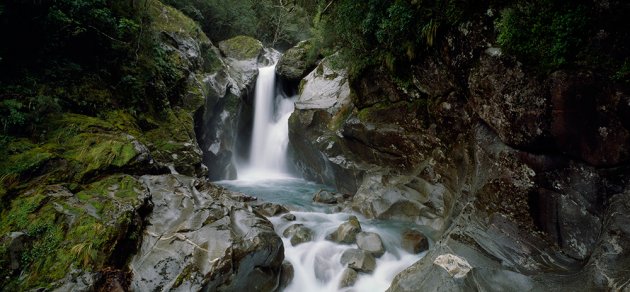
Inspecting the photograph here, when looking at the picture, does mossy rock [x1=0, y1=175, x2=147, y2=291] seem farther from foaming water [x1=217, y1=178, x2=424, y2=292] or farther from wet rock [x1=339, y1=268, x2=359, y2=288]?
wet rock [x1=339, y1=268, x2=359, y2=288]

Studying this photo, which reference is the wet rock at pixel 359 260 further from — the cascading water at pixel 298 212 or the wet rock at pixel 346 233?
the wet rock at pixel 346 233

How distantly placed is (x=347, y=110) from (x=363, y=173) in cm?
255

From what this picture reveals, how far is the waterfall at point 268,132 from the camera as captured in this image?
16062mm

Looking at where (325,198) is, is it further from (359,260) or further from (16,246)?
(16,246)

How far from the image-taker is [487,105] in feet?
20.1

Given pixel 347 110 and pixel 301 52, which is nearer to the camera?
pixel 347 110

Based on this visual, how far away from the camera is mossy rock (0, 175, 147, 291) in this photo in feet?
13.6

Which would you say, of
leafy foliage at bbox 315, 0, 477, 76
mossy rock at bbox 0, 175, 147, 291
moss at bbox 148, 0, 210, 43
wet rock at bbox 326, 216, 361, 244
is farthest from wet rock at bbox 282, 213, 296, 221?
moss at bbox 148, 0, 210, 43

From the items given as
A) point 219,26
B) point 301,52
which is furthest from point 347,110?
point 219,26

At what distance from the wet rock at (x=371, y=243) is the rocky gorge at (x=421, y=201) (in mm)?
32

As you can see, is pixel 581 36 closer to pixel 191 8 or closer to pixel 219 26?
pixel 191 8

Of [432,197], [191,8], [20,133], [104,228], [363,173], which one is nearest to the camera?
[104,228]

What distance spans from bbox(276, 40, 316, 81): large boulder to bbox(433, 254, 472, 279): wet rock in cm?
1344

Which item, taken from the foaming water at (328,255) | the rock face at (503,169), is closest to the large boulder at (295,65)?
the rock face at (503,169)
